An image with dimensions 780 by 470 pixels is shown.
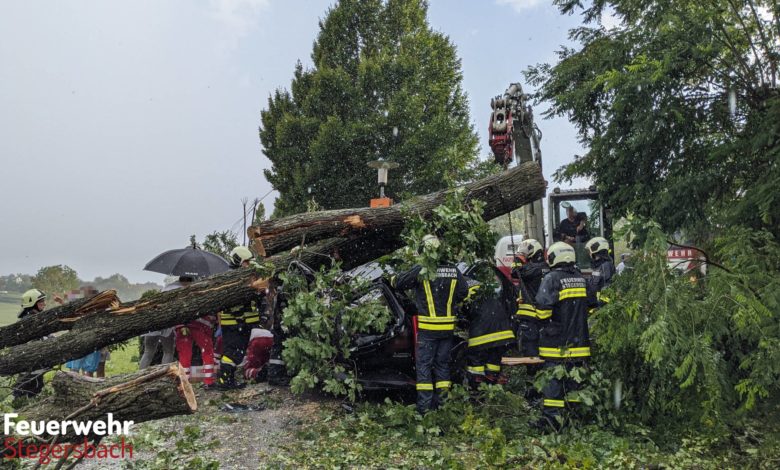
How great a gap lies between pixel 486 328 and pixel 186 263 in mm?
4518

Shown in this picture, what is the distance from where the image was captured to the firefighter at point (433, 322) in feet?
18.0

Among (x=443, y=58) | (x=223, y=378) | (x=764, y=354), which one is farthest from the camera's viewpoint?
(x=443, y=58)

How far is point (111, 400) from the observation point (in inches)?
139

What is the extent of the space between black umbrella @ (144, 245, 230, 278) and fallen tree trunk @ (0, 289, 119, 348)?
69.3 inches

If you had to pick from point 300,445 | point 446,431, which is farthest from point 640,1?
point 300,445

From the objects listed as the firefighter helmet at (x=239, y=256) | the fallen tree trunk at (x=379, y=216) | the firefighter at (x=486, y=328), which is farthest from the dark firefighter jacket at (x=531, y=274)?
the firefighter helmet at (x=239, y=256)

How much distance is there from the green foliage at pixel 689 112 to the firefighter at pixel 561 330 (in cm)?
265

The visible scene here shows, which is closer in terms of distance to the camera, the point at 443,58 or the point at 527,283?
the point at 527,283

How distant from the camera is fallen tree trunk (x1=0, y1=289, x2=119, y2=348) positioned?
6.06 m

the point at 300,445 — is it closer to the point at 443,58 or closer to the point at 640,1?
the point at 640,1

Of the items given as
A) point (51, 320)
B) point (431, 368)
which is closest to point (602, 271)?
point (431, 368)

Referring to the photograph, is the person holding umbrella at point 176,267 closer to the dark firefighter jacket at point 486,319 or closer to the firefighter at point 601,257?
the dark firefighter jacket at point 486,319

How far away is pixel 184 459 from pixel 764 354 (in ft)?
15.1

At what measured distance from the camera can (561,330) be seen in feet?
17.5
